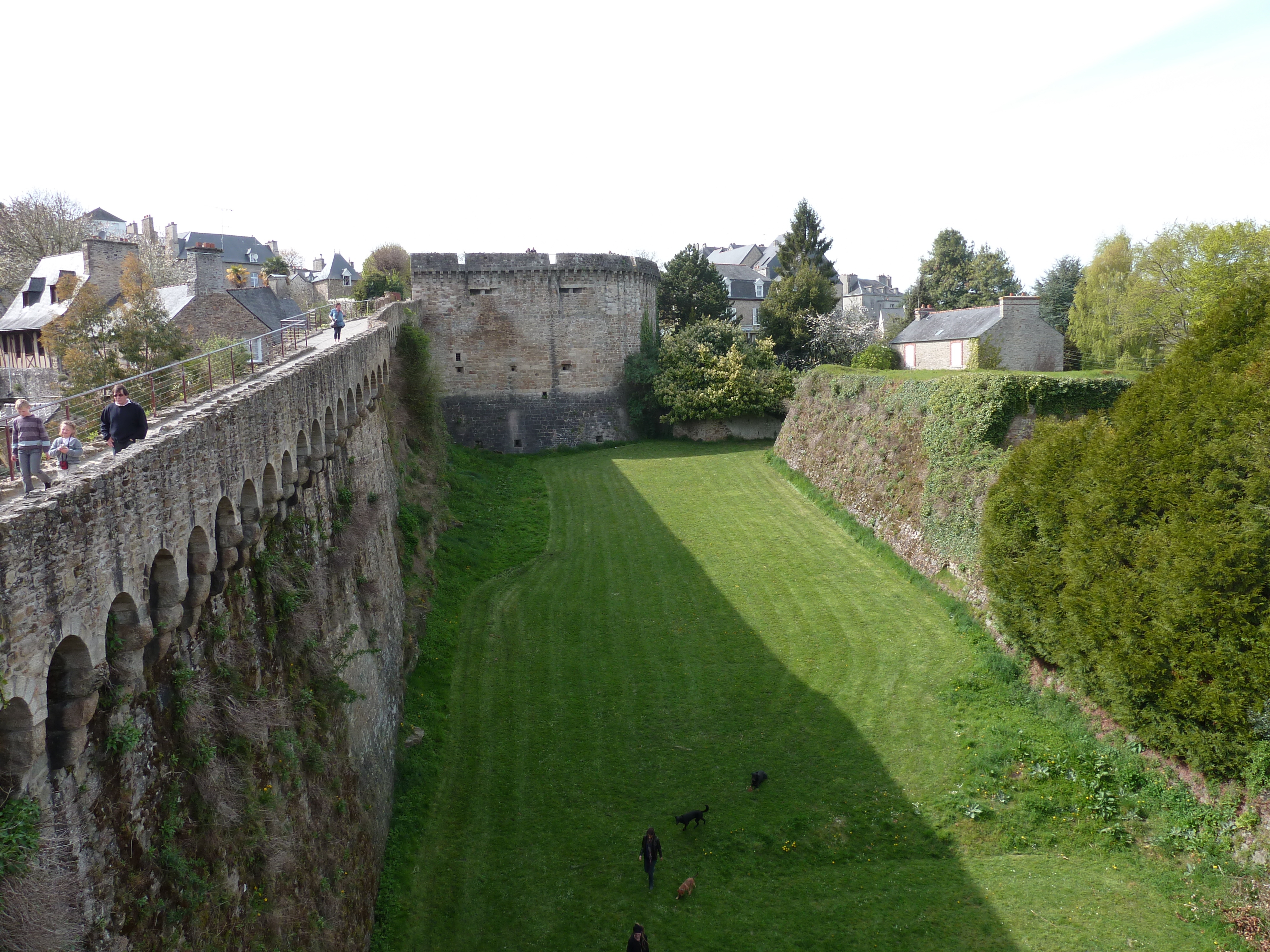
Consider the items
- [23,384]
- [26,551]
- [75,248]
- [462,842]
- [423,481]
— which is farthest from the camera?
[75,248]

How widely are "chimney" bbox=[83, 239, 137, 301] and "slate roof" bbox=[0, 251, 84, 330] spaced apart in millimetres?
640

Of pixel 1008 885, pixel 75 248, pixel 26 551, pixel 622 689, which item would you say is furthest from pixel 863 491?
pixel 75 248

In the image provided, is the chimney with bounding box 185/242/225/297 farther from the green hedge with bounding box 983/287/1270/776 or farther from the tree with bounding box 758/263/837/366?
the tree with bounding box 758/263/837/366

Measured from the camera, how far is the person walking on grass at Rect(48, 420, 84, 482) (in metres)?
6.64

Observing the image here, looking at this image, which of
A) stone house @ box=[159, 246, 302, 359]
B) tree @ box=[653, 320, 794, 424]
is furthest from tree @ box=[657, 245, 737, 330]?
stone house @ box=[159, 246, 302, 359]

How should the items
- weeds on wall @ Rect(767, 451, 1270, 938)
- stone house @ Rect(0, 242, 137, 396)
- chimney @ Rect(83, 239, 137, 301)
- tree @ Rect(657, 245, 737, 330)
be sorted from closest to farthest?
weeds on wall @ Rect(767, 451, 1270, 938) → stone house @ Rect(0, 242, 137, 396) → chimney @ Rect(83, 239, 137, 301) → tree @ Rect(657, 245, 737, 330)

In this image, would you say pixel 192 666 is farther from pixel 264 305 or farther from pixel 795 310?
pixel 795 310

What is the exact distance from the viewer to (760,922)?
10555 millimetres

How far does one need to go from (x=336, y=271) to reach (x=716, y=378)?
135 feet

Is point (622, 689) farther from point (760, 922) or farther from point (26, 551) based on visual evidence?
point (26, 551)

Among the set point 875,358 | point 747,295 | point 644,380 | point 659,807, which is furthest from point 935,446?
point 747,295

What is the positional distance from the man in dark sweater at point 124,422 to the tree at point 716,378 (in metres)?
Result: 28.0

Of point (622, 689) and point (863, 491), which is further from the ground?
point (863, 491)

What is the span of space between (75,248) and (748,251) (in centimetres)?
4328
